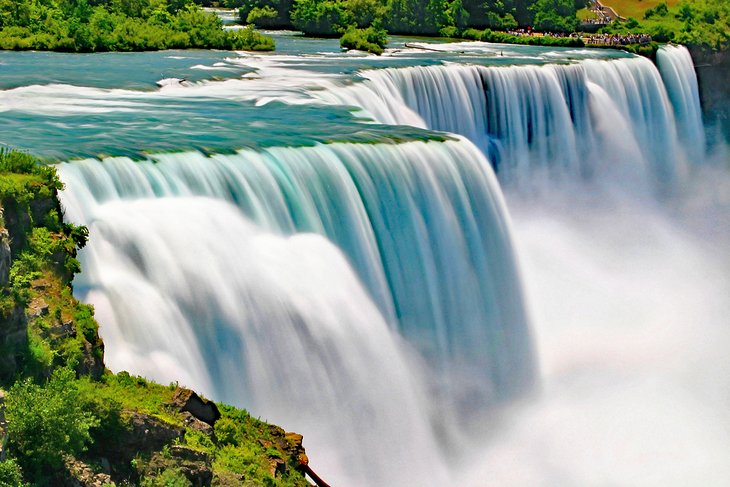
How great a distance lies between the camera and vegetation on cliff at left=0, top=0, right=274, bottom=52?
40.9 m

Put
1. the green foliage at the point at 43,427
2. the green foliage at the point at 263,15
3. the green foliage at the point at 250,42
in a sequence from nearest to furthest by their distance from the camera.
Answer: the green foliage at the point at 43,427 < the green foliage at the point at 250,42 < the green foliage at the point at 263,15

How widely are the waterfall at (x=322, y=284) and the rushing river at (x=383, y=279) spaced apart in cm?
4

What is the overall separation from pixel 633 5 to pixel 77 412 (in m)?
62.6

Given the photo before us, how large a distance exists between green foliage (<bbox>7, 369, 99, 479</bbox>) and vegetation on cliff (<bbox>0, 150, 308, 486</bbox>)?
1 cm

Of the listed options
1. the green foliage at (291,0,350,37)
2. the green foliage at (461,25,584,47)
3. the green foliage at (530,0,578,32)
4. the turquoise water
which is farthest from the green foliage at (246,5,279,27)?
the turquoise water

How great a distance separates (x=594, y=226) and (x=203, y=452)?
22674 millimetres

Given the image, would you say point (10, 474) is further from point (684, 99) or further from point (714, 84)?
point (714, 84)

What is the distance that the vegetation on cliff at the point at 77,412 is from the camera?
12.2 metres

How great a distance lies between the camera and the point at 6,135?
74.5 ft

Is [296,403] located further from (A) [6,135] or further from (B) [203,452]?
(A) [6,135]

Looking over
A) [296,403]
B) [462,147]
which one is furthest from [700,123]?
[296,403]

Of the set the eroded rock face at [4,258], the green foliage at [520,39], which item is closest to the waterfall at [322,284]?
the eroded rock face at [4,258]

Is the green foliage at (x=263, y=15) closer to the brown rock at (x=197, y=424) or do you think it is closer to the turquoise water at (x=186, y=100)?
the turquoise water at (x=186, y=100)

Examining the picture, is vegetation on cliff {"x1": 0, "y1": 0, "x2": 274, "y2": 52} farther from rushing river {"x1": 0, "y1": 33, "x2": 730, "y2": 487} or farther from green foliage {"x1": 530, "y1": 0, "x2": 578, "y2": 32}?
green foliage {"x1": 530, "y1": 0, "x2": 578, "y2": 32}
